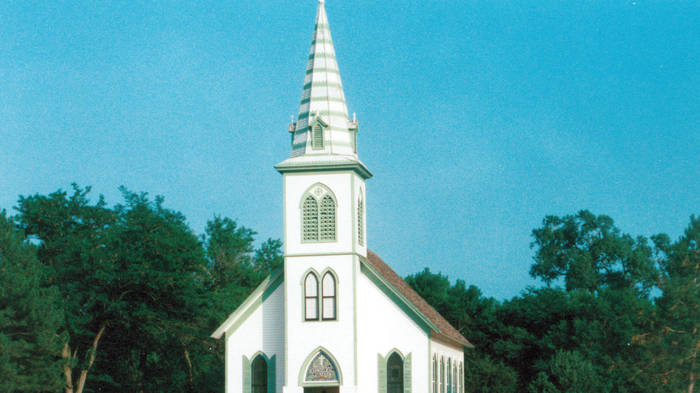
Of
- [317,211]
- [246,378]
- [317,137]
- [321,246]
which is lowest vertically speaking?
[246,378]

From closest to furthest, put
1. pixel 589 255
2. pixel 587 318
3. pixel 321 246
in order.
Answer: pixel 321 246, pixel 587 318, pixel 589 255

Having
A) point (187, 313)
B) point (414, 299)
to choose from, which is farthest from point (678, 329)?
point (187, 313)

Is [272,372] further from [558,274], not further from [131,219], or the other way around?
[558,274]

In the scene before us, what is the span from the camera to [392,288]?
36625mm

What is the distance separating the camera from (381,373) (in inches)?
1422

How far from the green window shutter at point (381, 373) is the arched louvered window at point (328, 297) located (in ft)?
8.60

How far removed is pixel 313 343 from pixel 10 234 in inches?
696

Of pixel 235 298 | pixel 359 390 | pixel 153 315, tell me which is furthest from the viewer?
pixel 235 298

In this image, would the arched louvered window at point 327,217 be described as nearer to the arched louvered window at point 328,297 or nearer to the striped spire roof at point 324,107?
the arched louvered window at point 328,297

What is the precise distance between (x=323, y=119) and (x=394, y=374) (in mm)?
10712

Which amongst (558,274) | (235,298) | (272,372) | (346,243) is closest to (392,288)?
(346,243)

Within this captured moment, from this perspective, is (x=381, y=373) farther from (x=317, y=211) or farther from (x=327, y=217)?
(x=317, y=211)

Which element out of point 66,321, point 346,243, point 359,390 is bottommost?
point 359,390

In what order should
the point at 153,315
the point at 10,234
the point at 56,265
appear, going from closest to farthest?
the point at 10,234 → the point at 153,315 → the point at 56,265
